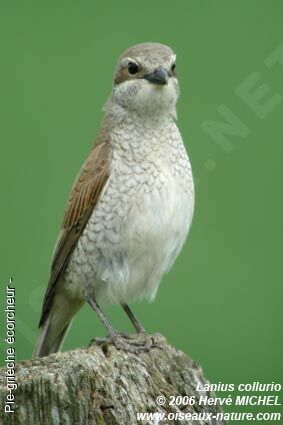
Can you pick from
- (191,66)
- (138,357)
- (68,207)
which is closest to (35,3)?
(191,66)

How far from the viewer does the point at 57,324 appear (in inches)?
298

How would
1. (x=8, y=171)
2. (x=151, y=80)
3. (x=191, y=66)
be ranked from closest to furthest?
(x=151, y=80) < (x=8, y=171) < (x=191, y=66)

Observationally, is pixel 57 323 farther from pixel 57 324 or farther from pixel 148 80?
pixel 148 80

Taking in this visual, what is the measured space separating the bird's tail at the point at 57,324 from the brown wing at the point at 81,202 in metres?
0.26

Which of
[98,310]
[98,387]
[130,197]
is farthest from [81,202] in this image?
[98,387]

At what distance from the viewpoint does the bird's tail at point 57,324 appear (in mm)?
7465

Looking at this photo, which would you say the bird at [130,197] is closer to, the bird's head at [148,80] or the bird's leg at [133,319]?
the bird's head at [148,80]

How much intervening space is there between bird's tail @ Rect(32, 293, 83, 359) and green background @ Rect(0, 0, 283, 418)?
134 mm

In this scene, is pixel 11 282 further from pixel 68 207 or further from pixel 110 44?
pixel 110 44

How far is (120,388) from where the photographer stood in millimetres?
5215

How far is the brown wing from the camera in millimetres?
6977

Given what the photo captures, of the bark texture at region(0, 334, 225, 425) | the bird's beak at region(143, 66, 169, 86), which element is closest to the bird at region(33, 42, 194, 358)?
the bird's beak at region(143, 66, 169, 86)

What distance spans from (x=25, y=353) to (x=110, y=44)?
4296mm

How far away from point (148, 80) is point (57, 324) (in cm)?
173
